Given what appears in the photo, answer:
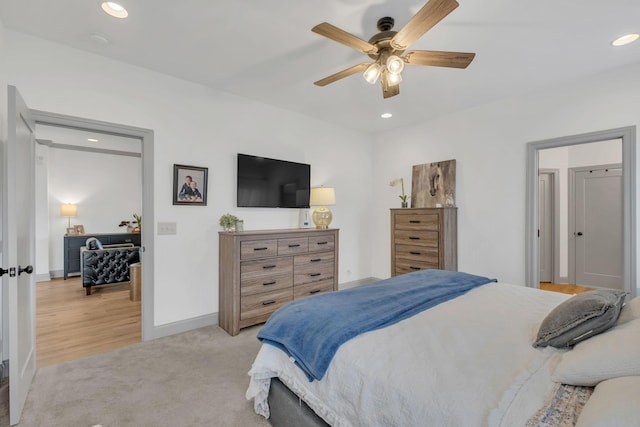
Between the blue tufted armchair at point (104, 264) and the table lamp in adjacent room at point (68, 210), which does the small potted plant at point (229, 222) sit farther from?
the table lamp in adjacent room at point (68, 210)

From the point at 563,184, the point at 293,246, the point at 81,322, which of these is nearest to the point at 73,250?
the point at 81,322

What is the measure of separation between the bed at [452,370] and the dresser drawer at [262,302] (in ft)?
4.59

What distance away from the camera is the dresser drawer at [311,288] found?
358cm

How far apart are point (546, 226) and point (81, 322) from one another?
7.01 m

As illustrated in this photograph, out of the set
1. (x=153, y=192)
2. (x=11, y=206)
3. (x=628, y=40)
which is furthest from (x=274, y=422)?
(x=628, y=40)

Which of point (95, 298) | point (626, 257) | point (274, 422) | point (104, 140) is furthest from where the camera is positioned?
point (104, 140)

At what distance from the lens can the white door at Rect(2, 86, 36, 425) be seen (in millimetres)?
1757

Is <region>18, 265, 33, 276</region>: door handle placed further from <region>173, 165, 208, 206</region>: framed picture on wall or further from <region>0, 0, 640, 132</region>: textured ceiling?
<region>0, 0, 640, 132</region>: textured ceiling

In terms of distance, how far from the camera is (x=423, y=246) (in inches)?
159

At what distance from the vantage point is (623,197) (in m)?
2.91

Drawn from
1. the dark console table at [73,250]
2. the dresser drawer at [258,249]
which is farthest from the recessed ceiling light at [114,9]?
the dark console table at [73,250]

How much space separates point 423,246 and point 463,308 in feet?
7.44

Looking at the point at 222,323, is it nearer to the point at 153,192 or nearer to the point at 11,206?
the point at 153,192

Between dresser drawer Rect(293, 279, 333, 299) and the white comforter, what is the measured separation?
1785 mm
